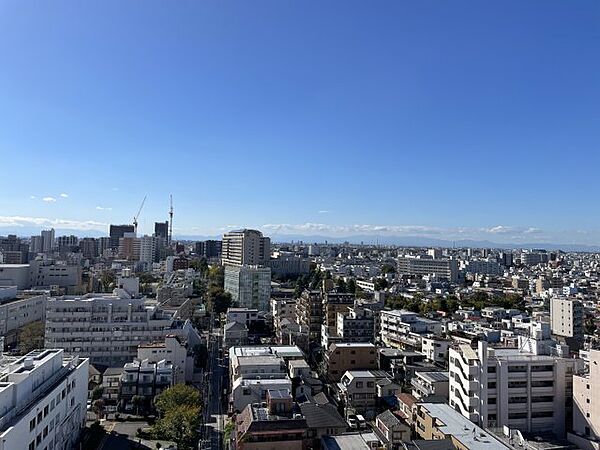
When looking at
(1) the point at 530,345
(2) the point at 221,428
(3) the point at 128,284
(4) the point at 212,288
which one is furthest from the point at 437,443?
(4) the point at 212,288

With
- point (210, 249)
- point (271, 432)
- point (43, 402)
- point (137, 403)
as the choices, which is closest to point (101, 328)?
point (137, 403)

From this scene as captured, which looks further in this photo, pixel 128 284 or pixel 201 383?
pixel 128 284

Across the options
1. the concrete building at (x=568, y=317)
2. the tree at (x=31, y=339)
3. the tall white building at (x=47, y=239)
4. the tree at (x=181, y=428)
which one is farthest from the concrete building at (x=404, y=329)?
the tall white building at (x=47, y=239)

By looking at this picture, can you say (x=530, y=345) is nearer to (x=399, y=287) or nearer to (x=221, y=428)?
(x=221, y=428)

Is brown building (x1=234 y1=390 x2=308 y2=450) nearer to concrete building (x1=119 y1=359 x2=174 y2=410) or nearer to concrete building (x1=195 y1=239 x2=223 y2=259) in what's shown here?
concrete building (x1=119 y1=359 x2=174 y2=410)

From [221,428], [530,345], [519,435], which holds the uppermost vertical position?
[530,345]

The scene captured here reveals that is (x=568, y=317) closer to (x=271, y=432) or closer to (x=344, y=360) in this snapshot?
(x=344, y=360)
